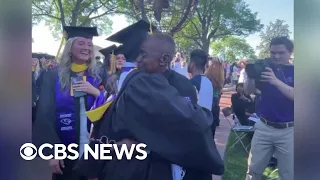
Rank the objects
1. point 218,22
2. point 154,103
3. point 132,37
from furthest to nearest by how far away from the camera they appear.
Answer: point 218,22
point 132,37
point 154,103

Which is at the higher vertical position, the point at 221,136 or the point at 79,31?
the point at 79,31

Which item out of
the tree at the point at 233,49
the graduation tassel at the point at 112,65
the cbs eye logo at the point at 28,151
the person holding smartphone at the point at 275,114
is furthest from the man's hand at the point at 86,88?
the person holding smartphone at the point at 275,114

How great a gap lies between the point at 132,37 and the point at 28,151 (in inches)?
26.5

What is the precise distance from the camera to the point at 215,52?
1.81m

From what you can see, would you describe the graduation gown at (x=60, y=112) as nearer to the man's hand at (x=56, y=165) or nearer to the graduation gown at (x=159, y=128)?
the man's hand at (x=56, y=165)

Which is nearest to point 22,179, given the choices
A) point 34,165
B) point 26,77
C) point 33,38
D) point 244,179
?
point 34,165

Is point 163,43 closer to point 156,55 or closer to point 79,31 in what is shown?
point 156,55

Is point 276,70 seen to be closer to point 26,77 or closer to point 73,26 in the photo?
point 73,26

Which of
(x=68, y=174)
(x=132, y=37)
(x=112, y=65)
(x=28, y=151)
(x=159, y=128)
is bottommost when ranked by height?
(x=68, y=174)

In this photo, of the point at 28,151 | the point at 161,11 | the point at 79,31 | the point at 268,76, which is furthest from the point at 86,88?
the point at 268,76

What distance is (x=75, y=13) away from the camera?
1.70m

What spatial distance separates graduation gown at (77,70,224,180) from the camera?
130cm

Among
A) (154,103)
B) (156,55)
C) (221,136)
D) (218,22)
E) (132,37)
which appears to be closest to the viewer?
(154,103)

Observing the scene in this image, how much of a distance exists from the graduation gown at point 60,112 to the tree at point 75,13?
25 centimetres
